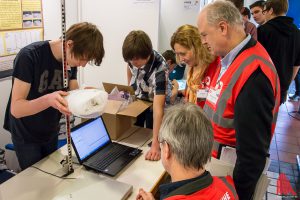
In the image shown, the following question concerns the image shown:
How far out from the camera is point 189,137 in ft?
3.04

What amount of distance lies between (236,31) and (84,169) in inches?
39.9

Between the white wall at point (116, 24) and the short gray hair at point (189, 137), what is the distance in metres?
2.19

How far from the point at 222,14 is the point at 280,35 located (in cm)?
185

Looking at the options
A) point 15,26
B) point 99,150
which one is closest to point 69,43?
point 99,150

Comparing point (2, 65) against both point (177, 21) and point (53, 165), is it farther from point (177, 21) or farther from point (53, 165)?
point (177, 21)

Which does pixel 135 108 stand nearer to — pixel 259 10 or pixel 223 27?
pixel 223 27

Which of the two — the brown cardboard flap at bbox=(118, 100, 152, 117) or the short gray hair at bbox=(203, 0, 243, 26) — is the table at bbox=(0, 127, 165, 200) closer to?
the brown cardboard flap at bbox=(118, 100, 152, 117)

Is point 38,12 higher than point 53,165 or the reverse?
higher

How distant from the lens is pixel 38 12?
2.73 meters

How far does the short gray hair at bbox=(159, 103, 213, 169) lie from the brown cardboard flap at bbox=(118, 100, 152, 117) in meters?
0.78

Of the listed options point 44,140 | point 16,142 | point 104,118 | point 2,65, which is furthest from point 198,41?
point 2,65

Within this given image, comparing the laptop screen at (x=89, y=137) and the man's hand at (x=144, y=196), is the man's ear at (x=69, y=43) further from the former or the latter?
the man's hand at (x=144, y=196)

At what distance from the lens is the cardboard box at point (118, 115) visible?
5.78 feet

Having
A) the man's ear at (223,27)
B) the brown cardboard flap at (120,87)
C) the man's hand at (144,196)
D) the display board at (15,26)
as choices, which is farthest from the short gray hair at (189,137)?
the display board at (15,26)
